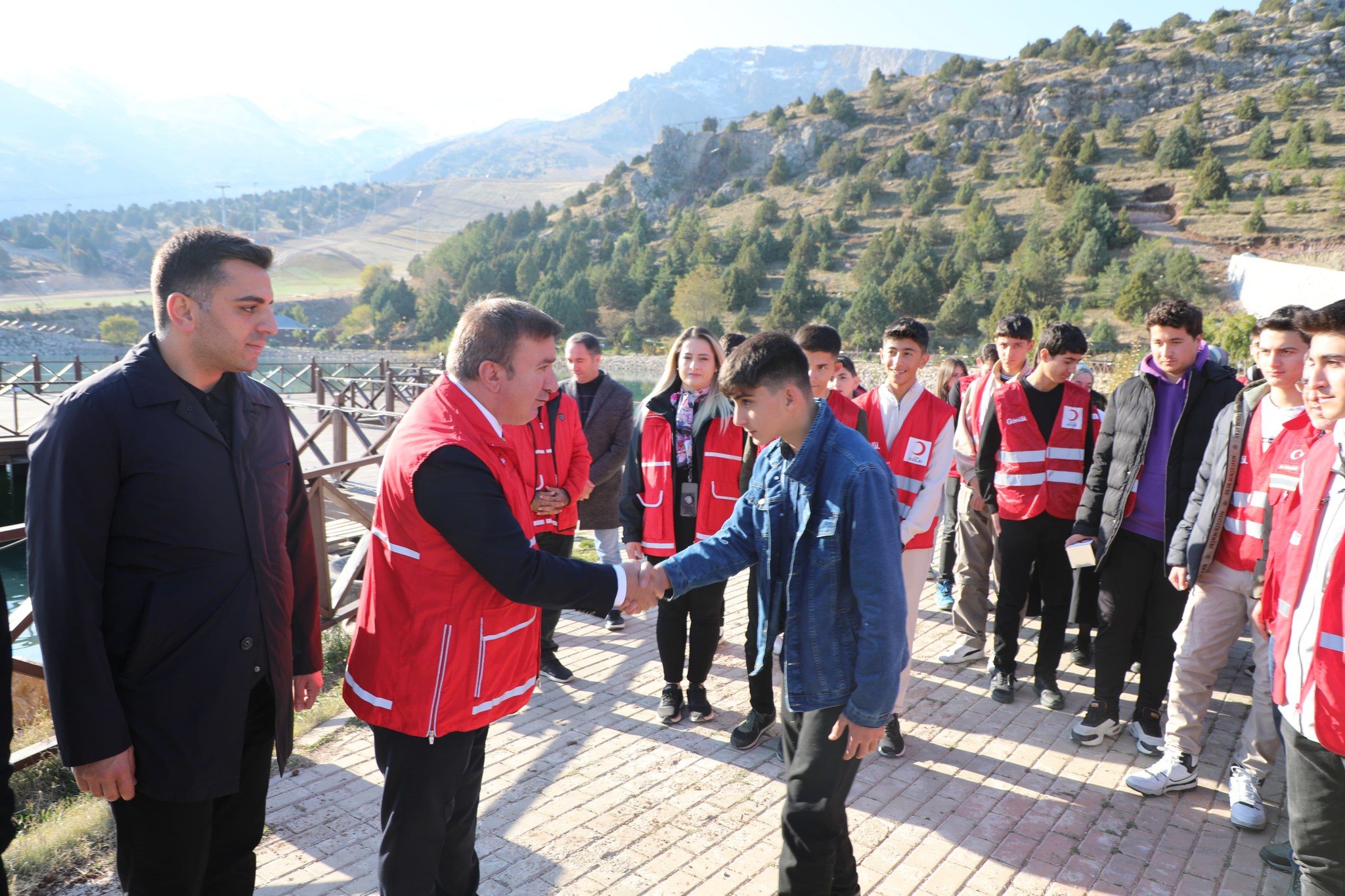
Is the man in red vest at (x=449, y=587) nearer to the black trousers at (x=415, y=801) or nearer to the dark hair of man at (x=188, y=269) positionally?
the black trousers at (x=415, y=801)

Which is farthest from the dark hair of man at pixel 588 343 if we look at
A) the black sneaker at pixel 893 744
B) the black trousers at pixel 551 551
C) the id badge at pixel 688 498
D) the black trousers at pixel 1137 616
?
the black trousers at pixel 1137 616

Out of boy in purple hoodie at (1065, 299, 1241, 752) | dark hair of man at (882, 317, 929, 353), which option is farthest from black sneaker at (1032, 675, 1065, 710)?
dark hair of man at (882, 317, 929, 353)

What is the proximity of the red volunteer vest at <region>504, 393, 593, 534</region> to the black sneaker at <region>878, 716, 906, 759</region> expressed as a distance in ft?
6.53

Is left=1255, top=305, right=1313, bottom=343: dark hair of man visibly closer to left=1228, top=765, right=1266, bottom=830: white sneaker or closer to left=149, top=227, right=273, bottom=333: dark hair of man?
left=1228, top=765, right=1266, bottom=830: white sneaker

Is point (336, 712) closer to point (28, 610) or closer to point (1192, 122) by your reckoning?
point (28, 610)

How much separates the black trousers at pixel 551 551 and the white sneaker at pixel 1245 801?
3.24m

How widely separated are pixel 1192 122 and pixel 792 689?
255ft

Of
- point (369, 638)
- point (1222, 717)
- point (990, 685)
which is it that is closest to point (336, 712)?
point (369, 638)

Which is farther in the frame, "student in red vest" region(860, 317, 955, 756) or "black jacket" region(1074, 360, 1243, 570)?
"student in red vest" region(860, 317, 955, 756)

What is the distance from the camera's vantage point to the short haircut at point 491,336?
2.12m

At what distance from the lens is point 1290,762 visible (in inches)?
80.8

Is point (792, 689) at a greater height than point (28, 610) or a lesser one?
greater

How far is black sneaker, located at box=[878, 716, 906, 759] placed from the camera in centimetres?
371

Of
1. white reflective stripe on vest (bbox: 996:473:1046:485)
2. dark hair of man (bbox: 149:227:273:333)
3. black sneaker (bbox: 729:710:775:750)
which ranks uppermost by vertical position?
dark hair of man (bbox: 149:227:273:333)
